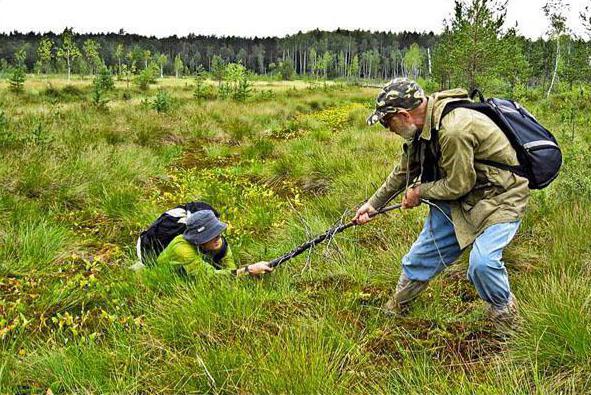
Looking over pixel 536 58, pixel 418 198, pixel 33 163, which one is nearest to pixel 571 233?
pixel 418 198

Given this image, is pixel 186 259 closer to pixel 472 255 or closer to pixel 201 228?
pixel 201 228

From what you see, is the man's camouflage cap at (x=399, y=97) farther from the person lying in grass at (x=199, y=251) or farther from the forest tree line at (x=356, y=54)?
the forest tree line at (x=356, y=54)

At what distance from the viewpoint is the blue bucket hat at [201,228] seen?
13.5 ft

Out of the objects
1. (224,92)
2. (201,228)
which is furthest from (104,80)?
(201,228)

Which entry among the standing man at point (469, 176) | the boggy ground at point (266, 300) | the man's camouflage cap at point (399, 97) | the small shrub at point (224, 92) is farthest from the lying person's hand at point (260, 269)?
the small shrub at point (224, 92)

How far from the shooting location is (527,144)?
280 cm

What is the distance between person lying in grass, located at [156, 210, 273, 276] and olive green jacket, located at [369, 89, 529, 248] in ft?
5.61

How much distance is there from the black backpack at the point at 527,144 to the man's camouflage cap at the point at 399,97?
0.20m

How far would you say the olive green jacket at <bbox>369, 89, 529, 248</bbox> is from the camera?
108 inches

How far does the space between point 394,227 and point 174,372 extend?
2.94 metres

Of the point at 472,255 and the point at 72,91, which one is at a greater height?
the point at 72,91

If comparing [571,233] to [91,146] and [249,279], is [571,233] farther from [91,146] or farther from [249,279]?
[91,146]

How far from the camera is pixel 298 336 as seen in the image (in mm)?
2648

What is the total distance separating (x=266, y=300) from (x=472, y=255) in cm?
149
